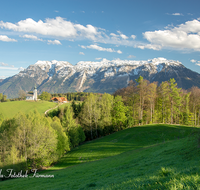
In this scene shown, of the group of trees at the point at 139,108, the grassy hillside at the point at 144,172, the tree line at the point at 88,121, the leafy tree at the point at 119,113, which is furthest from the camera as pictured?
the leafy tree at the point at 119,113

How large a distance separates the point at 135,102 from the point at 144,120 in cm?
826

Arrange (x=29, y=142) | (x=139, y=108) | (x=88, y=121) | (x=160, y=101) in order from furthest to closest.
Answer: (x=88, y=121)
(x=160, y=101)
(x=139, y=108)
(x=29, y=142)

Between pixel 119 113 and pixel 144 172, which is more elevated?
pixel 144 172

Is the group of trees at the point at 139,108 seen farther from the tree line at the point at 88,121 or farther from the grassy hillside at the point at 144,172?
the grassy hillside at the point at 144,172

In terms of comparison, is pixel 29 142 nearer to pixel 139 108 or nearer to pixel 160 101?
pixel 139 108

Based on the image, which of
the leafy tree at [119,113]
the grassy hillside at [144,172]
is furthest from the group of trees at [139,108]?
the grassy hillside at [144,172]

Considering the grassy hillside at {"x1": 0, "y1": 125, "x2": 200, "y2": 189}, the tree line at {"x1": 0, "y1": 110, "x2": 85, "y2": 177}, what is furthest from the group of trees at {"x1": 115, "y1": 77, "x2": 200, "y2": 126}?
the tree line at {"x1": 0, "y1": 110, "x2": 85, "y2": 177}

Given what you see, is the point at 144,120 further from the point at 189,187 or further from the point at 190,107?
the point at 189,187

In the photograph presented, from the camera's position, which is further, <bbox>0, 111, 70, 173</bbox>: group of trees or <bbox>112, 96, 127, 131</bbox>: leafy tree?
<bbox>112, 96, 127, 131</bbox>: leafy tree

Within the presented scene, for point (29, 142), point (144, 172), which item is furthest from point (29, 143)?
point (144, 172)

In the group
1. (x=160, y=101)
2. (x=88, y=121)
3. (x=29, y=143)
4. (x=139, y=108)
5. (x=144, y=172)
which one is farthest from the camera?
(x=88, y=121)

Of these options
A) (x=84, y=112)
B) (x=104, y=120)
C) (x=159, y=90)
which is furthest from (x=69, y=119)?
(x=159, y=90)

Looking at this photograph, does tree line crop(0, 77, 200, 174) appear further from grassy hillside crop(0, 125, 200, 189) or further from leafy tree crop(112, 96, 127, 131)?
grassy hillside crop(0, 125, 200, 189)

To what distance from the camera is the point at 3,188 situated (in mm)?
15031
